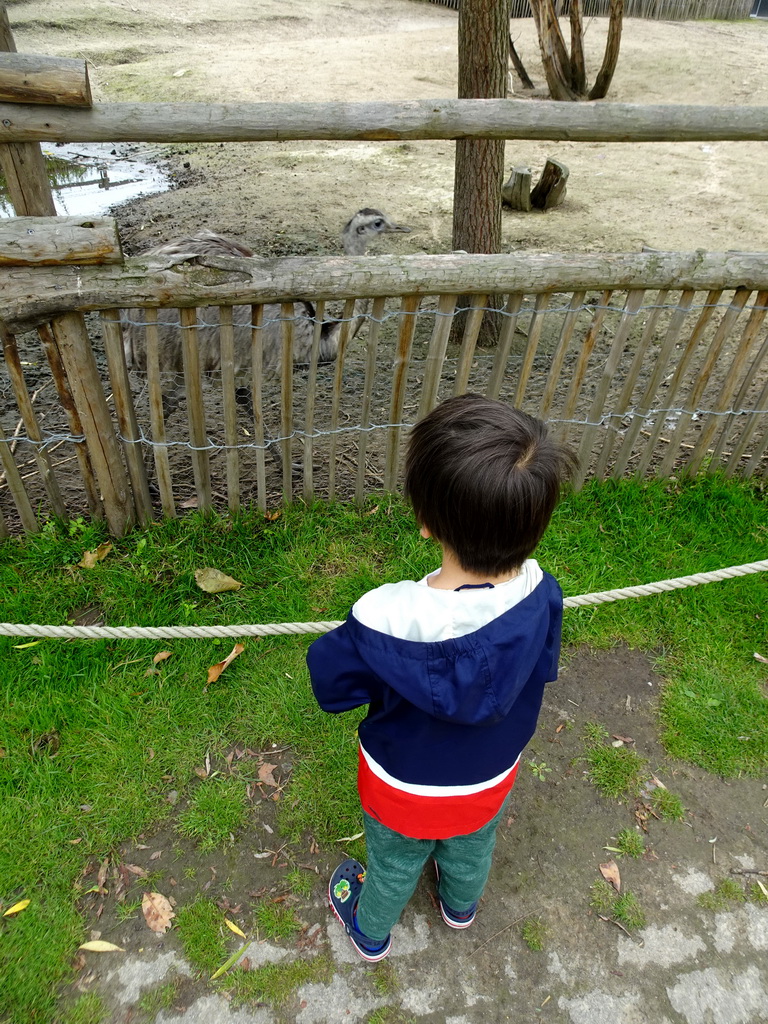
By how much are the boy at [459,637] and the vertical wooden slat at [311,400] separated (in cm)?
164

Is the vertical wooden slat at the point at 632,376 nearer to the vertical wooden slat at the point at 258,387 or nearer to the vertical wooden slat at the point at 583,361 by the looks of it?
the vertical wooden slat at the point at 583,361

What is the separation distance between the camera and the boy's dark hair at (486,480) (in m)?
1.36

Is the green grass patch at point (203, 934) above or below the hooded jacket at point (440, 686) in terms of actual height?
below

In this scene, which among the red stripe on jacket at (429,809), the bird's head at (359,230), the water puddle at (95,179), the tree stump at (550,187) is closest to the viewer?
the red stripe on jacket at (429,809)

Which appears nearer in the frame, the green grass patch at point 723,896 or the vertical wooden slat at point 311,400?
the green grass patch at point 723,896

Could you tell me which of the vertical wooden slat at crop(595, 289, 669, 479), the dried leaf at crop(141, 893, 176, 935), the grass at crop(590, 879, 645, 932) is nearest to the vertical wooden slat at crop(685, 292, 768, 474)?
the vertical wooden slat at crop(595, 289, 669, 479)

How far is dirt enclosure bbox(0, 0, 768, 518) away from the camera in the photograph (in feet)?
20.5

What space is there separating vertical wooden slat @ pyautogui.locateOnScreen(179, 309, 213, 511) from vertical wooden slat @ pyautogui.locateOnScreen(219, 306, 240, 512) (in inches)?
4.0

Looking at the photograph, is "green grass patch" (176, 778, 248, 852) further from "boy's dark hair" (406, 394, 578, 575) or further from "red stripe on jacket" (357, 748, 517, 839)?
"boy's dark hair" (406, 394, 578, 575)

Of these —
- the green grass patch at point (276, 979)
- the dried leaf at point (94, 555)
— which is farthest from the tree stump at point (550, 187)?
the green grass patch at point (276, 979)

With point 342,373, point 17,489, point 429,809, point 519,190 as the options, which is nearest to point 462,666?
point 429,809

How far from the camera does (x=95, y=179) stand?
8.34 m

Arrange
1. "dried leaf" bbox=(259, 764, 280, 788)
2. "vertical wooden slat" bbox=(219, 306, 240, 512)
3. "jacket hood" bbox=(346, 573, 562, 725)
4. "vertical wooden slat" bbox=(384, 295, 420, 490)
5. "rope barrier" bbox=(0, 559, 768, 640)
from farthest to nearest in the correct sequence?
"vertical wooden slat" bbox=(384, 295, 420, 490) → "vertical wooden slat" bbox=(219, 306, 240, 512) → "dried leaf" bbox=(259, 764, 280, 788) → "rope barrier" bbox=(0, 559, 768, 640) → "jacket hood" bbox=(346, 573, 562, 725)

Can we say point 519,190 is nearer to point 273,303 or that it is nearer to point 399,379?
point 399,379
